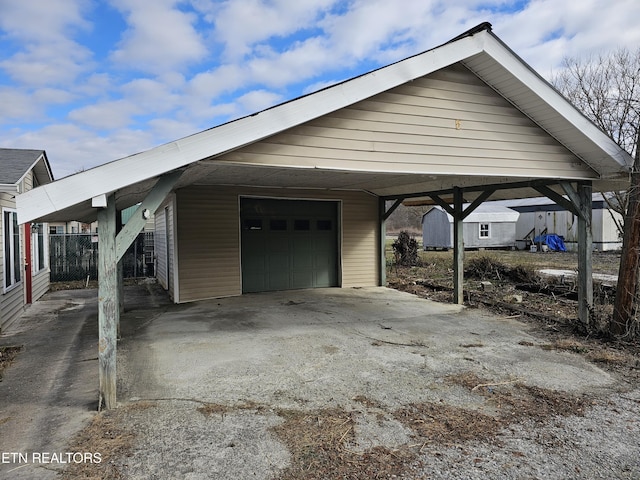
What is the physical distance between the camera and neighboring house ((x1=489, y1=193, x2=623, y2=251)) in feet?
73.0

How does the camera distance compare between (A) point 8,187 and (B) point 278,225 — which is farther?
(B) point 278,225

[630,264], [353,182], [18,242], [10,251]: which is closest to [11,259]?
[10,251]

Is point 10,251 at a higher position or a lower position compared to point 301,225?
lower

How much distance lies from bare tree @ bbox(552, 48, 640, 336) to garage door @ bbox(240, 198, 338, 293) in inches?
254

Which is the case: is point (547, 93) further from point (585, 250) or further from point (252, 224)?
point (252, 224)

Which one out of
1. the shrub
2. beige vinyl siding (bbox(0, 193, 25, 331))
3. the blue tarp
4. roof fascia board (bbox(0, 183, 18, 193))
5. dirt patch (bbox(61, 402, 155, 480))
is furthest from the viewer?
the blue tarp

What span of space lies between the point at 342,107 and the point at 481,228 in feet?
74.7

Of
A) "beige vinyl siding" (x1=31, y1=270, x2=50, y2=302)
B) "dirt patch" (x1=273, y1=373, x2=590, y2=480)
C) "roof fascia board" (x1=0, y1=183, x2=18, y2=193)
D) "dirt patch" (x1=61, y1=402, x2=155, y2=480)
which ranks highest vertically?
"roof fascia board" (x1=0, y1=183, x2=18, y2=193)

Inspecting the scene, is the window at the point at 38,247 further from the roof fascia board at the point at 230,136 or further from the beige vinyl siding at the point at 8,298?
the roof fascia board at the point at 230,136

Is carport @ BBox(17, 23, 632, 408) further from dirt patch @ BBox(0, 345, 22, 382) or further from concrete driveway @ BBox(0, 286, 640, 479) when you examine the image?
dirt patch @ BBox(0, 345, 22, 382)

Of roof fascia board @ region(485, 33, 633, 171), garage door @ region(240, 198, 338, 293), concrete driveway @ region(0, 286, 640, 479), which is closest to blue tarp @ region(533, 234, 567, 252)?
garage door @ region(240, 198, 338, 293)

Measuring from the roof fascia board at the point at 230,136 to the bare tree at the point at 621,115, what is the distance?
2.79 meters

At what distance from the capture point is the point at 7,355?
541 centimetres

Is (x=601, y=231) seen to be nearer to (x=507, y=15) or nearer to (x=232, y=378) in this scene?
(x=507, y=15)
